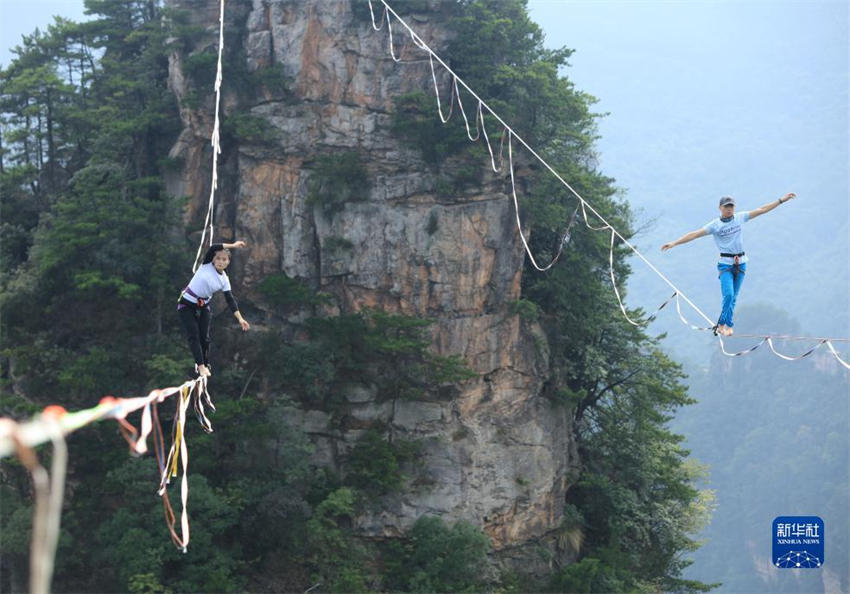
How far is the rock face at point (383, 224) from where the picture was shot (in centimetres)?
2602

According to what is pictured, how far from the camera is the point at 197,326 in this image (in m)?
10.9

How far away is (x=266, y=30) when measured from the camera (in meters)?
26.4

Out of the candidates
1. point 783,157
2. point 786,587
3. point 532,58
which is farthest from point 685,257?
point 532,58

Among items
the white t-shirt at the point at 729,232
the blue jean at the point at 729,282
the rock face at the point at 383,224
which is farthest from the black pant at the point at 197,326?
the rock face at the point at 383,224

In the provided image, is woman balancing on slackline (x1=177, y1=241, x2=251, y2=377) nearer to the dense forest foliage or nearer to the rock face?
the dense forest foliage

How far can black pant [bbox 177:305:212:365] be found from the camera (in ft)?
35.4

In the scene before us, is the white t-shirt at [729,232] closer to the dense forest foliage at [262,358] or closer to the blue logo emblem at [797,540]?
the blue logo emblem at [797,540]

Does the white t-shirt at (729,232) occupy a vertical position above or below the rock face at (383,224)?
below

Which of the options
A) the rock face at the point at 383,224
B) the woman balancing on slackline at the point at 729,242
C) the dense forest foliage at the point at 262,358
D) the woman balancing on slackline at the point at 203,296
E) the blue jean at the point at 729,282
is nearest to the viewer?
the woman balancing on slackline at the point at 203,296

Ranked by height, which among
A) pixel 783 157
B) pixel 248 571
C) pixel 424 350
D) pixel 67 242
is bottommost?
pixel 248 571

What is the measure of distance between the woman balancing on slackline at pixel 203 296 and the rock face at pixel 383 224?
15.0 m

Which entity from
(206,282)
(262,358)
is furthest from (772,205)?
(262,358)

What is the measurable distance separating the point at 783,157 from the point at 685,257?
27615mm

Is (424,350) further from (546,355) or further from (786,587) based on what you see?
(786,587)
